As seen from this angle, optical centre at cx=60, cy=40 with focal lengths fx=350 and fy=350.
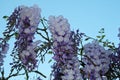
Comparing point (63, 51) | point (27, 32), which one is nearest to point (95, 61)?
point (63, 51)

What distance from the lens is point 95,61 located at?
11.9 ft

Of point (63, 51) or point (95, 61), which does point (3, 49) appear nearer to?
point (63, 51)

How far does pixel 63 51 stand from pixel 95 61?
2.09ft

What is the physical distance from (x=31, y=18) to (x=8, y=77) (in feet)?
1.85

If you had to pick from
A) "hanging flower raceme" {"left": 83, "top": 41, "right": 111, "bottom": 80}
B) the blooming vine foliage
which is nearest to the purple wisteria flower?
the blooming vine foliage

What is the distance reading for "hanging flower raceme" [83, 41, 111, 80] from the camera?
11.6 feet

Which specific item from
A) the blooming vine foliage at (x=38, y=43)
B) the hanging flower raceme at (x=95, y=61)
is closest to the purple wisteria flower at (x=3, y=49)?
the blooming vine foliage at (x=38, y=43)

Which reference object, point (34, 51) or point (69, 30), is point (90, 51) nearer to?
point (69, 30)

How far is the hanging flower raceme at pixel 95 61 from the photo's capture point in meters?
3.54

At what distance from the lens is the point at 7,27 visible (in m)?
3.15

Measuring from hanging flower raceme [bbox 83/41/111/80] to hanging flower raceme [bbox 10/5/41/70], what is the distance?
64 cm

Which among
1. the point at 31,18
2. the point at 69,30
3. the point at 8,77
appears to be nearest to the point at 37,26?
the point at 31,18

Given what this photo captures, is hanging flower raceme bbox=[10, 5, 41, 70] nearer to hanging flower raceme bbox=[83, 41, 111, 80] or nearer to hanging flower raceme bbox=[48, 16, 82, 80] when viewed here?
hanging flower raceme bbox=[48, 16, 82, 80]

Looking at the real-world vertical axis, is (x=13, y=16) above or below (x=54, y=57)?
above
